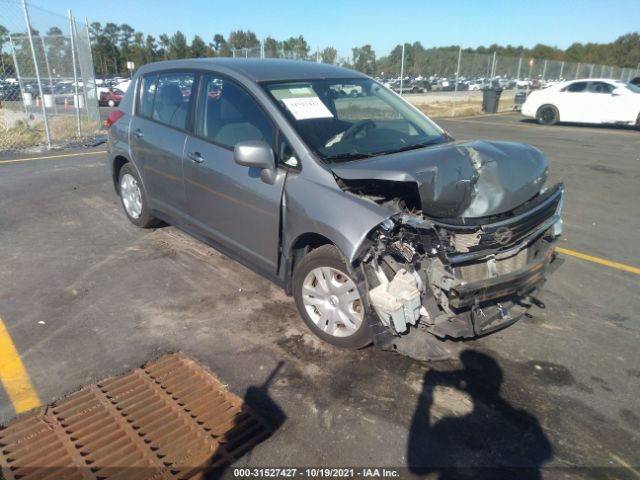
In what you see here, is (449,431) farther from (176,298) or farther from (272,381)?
(176,298)

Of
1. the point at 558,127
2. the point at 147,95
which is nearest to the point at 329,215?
the point at 147,95

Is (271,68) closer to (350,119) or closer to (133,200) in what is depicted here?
(350,119)

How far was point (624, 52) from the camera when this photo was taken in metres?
59.2

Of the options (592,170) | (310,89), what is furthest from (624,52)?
(310,89)

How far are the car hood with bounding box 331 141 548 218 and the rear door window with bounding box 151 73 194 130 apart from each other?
74.3 inches

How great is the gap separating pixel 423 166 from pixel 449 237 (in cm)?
47

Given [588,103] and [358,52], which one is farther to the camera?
[358,52]

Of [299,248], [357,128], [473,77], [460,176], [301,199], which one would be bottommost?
[299,248]

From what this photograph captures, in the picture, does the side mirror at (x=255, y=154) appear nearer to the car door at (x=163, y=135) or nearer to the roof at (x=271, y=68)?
the roof at (x=271, y=68)

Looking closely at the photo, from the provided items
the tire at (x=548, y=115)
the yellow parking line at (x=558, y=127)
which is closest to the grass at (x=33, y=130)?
the yellow parking line at (x=558, y=127)

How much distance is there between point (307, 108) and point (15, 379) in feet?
8.90

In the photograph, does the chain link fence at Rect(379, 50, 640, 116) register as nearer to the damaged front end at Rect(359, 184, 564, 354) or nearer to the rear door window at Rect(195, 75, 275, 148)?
the rear door window at Rect(195, 75, 275, 148)

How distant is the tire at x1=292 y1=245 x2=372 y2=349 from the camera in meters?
3.04

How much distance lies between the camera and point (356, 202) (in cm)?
293
